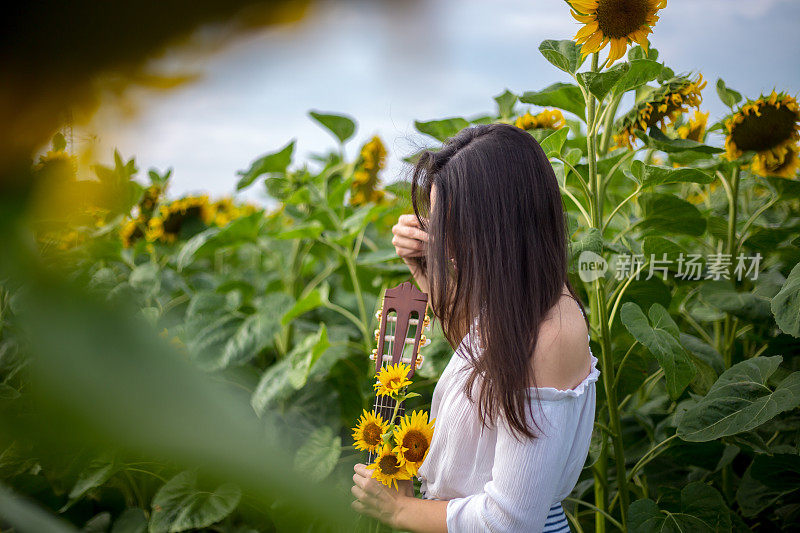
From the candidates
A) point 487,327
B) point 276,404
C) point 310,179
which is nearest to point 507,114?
point 310,179

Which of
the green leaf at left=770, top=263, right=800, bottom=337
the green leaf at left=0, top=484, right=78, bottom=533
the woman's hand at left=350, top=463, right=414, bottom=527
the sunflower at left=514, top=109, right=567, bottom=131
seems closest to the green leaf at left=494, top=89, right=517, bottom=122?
the sunflower at left=514, top=109, right=567, bottom=131

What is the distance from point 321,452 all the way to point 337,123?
0.79 meters

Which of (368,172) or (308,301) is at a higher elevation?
(368,172)

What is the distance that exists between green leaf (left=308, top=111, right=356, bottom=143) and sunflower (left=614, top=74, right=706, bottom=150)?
0.76m

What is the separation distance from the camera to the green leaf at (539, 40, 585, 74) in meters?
0.88

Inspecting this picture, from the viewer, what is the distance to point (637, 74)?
85cm

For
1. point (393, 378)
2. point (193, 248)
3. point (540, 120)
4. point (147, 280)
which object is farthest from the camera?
point (147, 280)

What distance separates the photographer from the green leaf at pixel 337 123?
155cm

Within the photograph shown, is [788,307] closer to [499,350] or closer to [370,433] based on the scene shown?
[499,350]

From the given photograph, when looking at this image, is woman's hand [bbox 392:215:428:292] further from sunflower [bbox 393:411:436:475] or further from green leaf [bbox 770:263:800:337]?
green leaf [bbox 770:263:800:337]

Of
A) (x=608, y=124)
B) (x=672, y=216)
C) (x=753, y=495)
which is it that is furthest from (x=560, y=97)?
(x=753, y=495)

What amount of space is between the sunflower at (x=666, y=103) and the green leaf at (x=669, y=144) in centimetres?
1

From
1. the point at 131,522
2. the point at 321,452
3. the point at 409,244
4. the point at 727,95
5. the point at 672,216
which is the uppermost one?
the point at 727,95

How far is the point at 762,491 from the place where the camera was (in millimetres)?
1032
